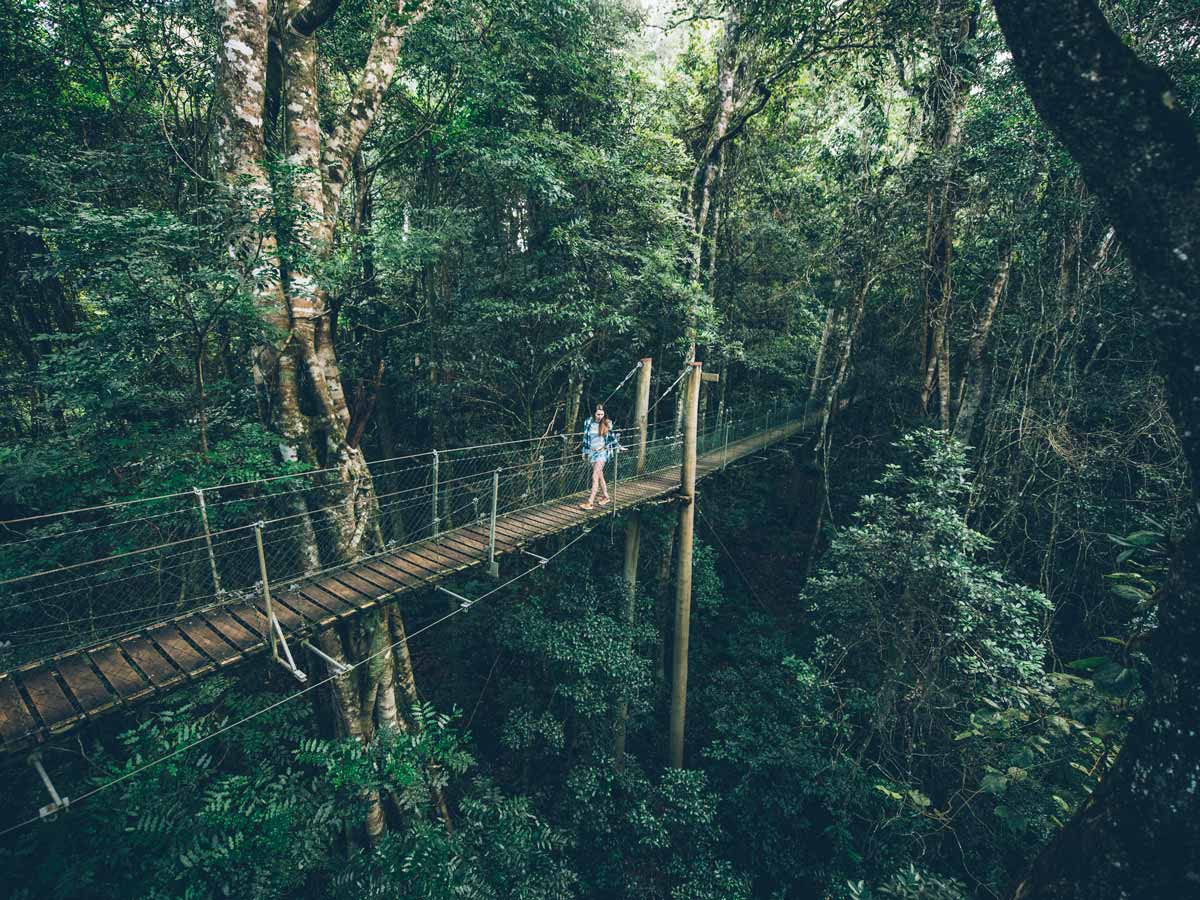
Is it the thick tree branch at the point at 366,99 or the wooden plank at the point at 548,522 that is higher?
the thick tree branch at the point at 366,99

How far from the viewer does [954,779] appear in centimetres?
466

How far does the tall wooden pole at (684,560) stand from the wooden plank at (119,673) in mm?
4478

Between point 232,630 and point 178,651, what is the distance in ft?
0.73

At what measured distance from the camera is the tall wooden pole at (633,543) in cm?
566

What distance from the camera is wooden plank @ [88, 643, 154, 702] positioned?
77.5 inches

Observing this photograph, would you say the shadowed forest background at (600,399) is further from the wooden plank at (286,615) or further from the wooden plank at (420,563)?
the wooden plank at (286,615)

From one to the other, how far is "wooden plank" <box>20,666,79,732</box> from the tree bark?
11.6 ft

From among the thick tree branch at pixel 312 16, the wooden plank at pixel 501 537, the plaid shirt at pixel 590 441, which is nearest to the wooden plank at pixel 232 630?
the wooden plank at pixel 501 537

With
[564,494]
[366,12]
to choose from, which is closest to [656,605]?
[564,494]

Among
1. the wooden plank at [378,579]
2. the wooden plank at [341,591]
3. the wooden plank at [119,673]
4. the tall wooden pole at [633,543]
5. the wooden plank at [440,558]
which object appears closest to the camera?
the wooden plank at [119,673]

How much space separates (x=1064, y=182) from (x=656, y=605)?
6985 mm

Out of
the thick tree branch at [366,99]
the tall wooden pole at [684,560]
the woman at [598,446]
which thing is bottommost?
the tall wooden pole at [684,560]

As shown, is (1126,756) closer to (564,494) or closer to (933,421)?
(564,494)

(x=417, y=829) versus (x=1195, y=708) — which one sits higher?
(x=1195, y=708)
